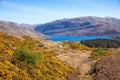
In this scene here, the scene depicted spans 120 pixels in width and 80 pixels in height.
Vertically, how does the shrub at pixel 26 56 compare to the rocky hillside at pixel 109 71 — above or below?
above

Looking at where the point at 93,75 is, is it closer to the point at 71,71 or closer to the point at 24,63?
the point at 71,71

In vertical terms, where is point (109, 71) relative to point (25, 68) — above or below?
below

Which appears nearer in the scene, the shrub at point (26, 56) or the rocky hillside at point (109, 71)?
the rocky hillside at point (109, 71)

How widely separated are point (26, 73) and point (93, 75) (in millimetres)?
10712

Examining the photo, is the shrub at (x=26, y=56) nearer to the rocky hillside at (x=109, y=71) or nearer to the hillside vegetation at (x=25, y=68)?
the hillside vegetation at (x=25, y=68)

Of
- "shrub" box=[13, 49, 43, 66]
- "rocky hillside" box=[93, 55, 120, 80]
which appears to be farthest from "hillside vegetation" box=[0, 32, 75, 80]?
"rocky hillside" box=[93, 55, 120, 80]

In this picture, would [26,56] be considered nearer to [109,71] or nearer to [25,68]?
[25,68]

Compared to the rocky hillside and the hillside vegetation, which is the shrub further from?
the rocky hillside

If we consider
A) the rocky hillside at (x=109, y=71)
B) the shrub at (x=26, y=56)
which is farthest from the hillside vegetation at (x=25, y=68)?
the rocky hillside at (x=109, y=71)

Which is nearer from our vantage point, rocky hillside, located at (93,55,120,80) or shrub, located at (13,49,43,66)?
rocky hillside, located at (93,55,120,80)

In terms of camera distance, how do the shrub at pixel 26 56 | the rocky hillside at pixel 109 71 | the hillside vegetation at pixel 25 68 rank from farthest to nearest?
the shrub at pixel 26 56 → the rocky hillside at pixel 109 71 → the hillside vegetation at pixel 25 68

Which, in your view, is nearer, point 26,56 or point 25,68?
point 25,68

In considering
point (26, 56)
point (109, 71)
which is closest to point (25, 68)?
point (26, 56)

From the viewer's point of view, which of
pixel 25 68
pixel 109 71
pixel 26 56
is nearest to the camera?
pixel 25 68
